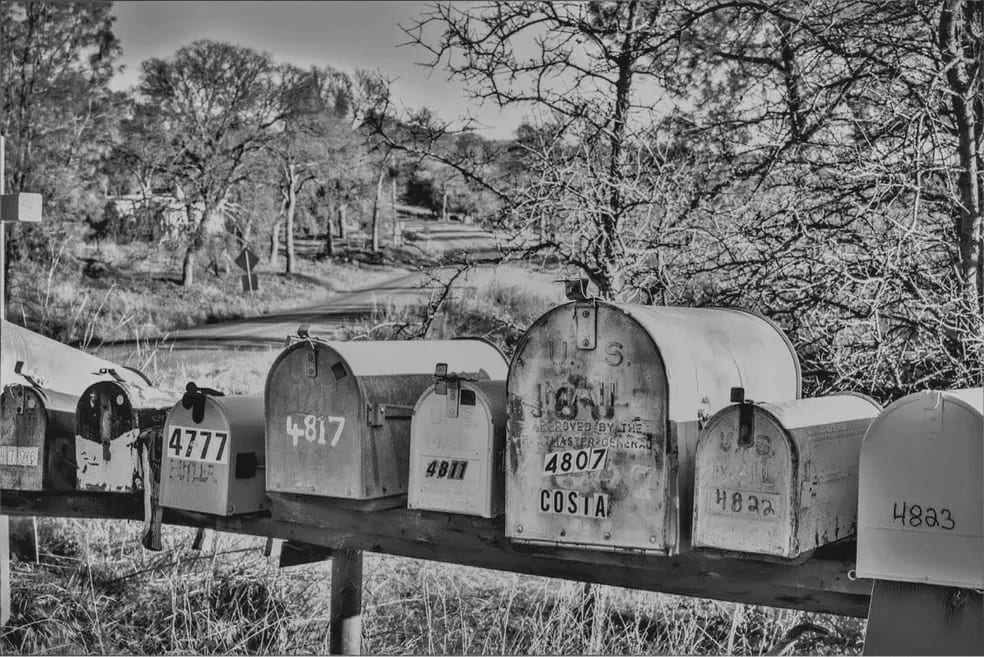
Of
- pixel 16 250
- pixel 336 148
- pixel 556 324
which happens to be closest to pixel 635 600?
pixel 556 324

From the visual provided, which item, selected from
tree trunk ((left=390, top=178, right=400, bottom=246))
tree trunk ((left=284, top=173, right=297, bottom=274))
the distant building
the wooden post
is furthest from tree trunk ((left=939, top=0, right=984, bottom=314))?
the distant building

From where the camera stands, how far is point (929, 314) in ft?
12.4

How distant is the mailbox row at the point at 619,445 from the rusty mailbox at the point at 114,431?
0.04 meters

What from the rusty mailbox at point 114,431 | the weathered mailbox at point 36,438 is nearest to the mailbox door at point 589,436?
the rusty mailbox at point 114,431

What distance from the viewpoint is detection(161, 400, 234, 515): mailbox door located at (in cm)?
291

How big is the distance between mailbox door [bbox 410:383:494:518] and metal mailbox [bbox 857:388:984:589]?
0.87m

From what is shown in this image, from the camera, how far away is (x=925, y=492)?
1.94 meters

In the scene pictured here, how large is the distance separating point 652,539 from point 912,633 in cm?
53

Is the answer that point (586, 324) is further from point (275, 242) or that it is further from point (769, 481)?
point (275, 242)

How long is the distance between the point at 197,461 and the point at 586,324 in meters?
1.31

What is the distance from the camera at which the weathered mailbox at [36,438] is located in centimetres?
342

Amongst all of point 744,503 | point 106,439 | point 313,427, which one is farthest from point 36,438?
point 744,503

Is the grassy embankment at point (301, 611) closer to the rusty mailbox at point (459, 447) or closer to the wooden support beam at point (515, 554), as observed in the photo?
the wooden support beam at point (515, 554)

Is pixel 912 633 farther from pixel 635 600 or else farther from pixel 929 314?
pixel 635 600
